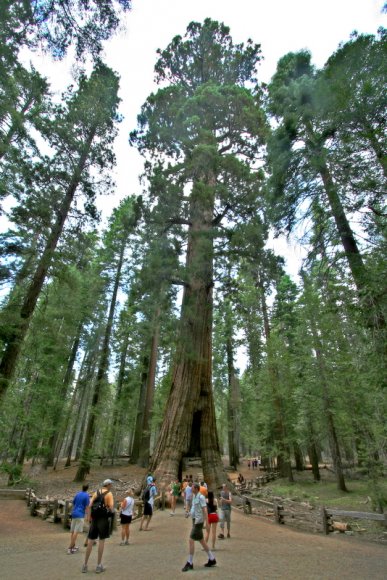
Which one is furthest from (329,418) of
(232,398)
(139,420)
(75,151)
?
(75,151)

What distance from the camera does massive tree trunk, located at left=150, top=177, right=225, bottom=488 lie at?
11227mm

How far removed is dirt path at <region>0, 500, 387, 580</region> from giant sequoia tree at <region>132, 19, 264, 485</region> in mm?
2621

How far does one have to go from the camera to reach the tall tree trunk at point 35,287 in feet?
31.6

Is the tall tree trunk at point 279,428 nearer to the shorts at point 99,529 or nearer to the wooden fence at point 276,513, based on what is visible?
the wooden fence at point 276,513

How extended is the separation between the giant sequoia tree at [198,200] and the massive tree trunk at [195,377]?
3 centimetres

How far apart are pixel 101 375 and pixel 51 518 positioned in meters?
9.15

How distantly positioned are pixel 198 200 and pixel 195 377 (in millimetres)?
6434

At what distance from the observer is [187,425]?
11562mm

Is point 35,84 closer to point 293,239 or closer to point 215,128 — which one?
point 215,128

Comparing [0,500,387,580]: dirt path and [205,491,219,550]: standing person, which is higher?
[205,491,219,550]: standing person

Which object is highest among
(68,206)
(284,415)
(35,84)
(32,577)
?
(35,84)

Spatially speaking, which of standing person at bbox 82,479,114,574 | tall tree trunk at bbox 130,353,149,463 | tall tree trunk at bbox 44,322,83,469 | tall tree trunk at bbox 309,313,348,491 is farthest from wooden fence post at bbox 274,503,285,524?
tall tree trunk at bbox 130,353,149,463

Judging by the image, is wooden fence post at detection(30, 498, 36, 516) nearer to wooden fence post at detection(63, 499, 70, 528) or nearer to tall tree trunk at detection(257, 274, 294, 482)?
wooden fence post at detection(63, 499, 70, 528)

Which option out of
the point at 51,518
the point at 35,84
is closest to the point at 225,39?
the point at 35,84
